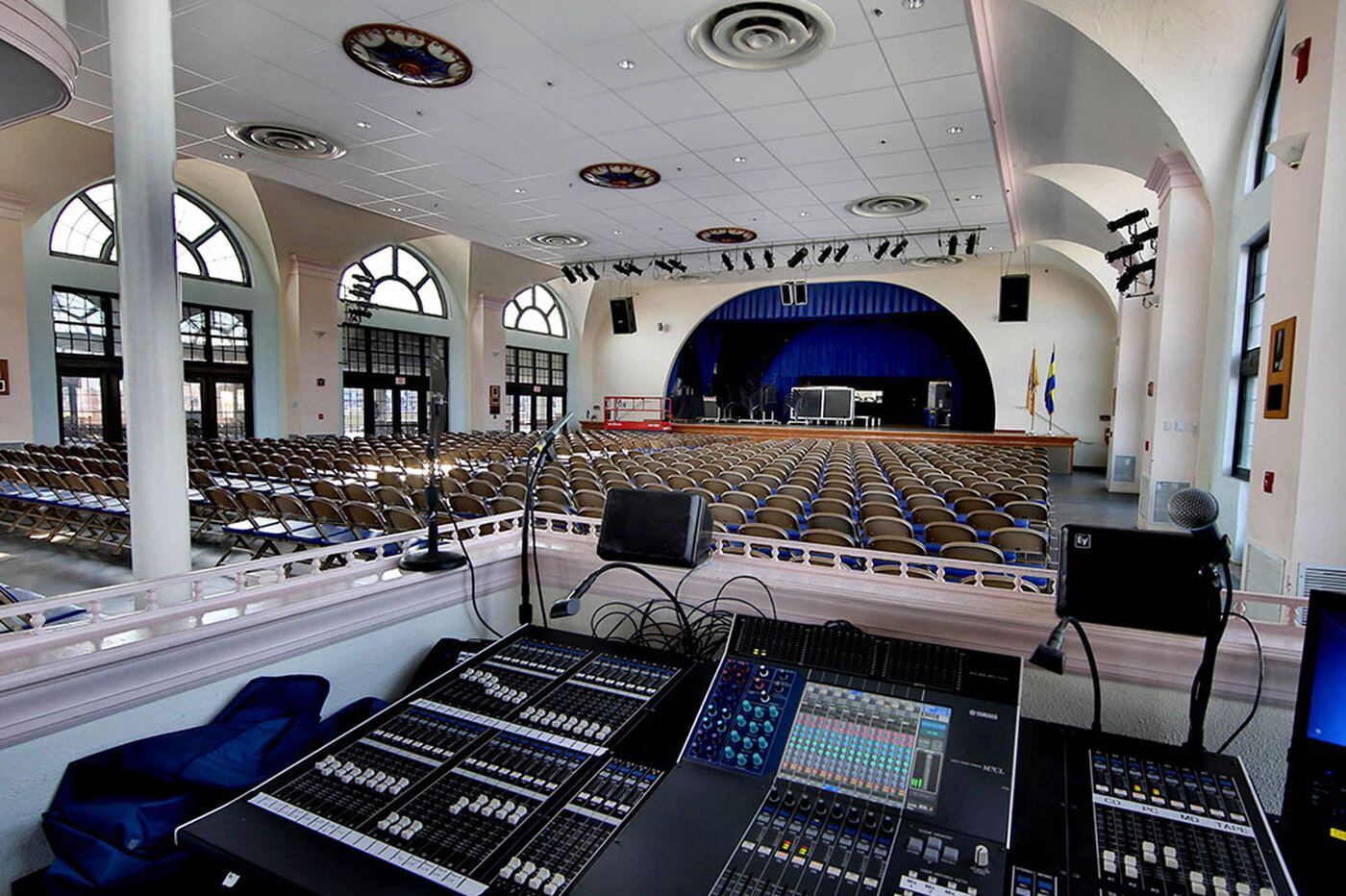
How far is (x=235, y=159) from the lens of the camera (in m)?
9.29

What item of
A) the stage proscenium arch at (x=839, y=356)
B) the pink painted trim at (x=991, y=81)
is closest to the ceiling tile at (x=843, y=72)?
the pink painted trim at (x=991, y=81)

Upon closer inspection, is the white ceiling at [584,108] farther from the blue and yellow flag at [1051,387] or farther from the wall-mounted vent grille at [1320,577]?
the blue and yellow flag at [1051,387]

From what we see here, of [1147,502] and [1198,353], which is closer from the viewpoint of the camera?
[1198,353]

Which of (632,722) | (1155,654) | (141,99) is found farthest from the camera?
(141,99)

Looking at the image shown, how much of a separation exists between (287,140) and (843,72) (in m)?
6.70

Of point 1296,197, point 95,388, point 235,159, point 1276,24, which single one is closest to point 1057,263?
point 1276,24

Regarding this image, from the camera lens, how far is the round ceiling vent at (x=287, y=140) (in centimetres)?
795

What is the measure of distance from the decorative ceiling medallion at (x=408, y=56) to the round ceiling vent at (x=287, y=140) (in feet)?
7.65

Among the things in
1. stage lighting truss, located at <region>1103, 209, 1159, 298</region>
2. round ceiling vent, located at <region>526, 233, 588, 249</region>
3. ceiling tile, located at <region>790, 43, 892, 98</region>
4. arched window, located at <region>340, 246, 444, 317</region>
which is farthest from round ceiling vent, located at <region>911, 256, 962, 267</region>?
Answer: arched window, located at <region>340, 246, 444, 317</region>

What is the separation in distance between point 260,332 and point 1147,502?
51.6ft

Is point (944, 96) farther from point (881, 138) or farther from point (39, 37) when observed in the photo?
point (39, 37)

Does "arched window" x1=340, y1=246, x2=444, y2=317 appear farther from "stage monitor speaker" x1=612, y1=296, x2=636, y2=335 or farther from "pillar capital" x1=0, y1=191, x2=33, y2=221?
"pillar capital" x1=0, y1=191, x2=33, y2=221

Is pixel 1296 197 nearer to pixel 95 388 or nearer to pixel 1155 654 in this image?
pixel 1155 654

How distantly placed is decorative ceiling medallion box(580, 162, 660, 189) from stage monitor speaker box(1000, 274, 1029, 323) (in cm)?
887
